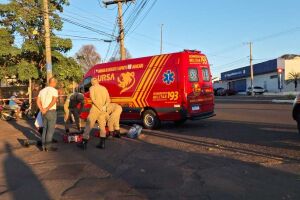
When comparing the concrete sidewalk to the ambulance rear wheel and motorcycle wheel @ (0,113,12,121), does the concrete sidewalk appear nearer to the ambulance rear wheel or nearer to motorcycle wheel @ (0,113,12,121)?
the ambulance rear wheel

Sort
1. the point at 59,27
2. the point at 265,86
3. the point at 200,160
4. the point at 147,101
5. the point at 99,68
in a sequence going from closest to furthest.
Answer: the point at 200,160, the point at 147,101, the point at 99,68, the point at 59,27, the point at 265,86

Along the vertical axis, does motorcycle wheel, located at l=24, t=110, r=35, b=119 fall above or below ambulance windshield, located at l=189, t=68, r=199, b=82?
below

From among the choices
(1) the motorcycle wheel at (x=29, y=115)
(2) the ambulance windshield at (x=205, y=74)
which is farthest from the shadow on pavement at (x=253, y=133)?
(1) the motorcycle wheel at (x=29, y=115)

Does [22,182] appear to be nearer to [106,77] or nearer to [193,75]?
[193,75]

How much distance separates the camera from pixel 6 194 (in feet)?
21.9

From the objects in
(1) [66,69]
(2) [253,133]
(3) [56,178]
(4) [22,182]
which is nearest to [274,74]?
(1) [66,69]

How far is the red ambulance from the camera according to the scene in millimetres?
14758

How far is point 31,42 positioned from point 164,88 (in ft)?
53.0

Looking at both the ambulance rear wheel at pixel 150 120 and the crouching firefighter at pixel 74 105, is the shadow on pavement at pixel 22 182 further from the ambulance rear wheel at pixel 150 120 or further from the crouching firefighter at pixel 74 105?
the ambulance rear wheel at pixel 150 120

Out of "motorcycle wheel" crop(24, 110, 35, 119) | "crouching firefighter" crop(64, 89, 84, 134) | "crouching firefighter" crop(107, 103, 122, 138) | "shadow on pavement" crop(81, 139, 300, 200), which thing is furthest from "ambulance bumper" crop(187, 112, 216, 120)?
"motorcycle wheel" crop(24, 110, 35, 119)

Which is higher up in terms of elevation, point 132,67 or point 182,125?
point 132,67

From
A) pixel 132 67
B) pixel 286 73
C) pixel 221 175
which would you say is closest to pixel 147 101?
pixel 132 67

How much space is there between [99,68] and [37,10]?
36.7 feet

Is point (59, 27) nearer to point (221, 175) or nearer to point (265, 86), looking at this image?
point (221, 175)
